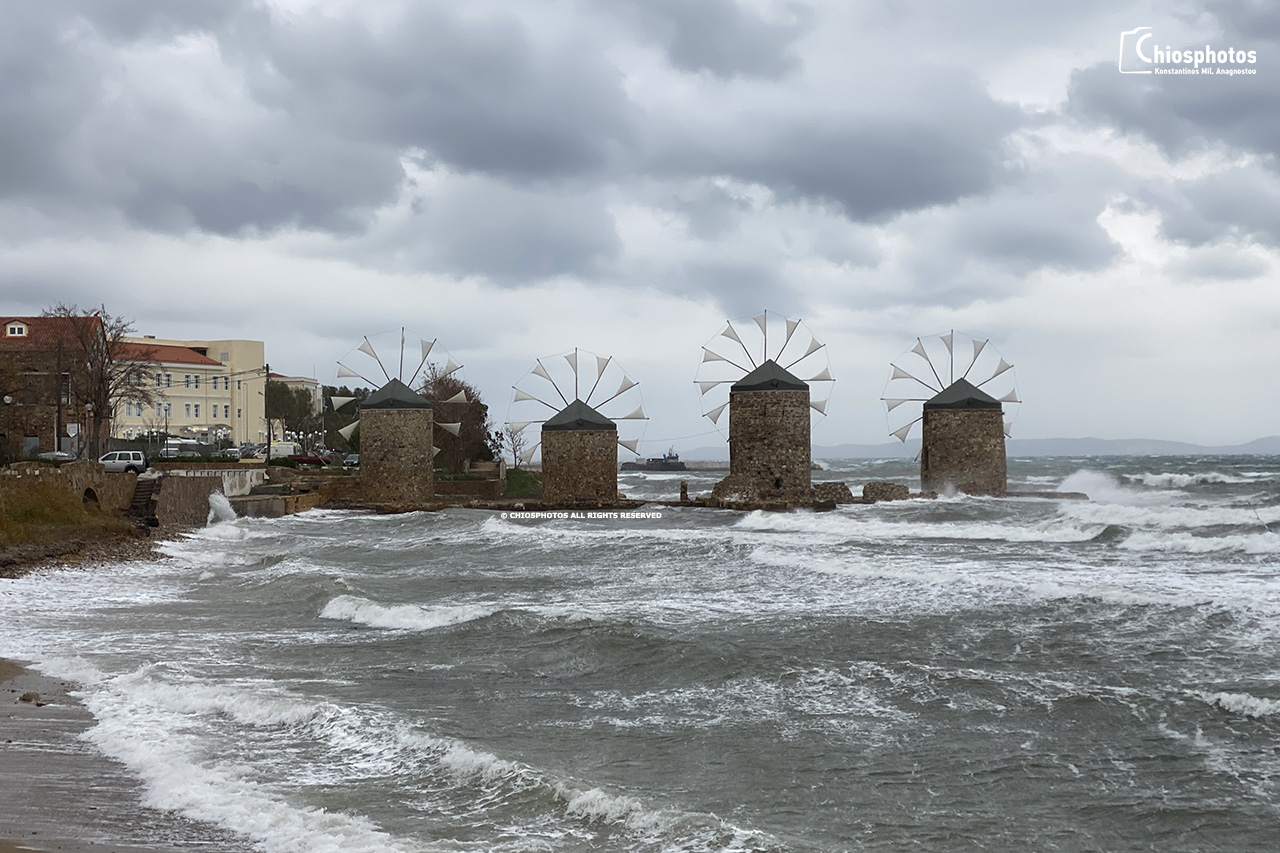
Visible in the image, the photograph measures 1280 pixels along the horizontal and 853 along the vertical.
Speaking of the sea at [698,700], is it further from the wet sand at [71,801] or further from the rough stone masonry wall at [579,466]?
the rough stone masonry wall at [579,466]

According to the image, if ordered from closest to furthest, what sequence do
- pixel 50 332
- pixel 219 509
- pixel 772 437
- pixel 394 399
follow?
pixel 219 509 → pixel 772 437 → pixel 394 399 → pixel 50 332

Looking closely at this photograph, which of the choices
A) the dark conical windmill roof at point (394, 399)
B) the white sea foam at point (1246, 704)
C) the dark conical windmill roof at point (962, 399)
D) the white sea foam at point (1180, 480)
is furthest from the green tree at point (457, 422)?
the white sea foam at point (1246, 704)

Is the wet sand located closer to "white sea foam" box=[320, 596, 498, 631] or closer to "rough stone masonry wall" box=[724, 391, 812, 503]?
"white sea foam" box=[320, 596, 498, 631]

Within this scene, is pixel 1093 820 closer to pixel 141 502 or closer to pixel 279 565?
pixel 279 565

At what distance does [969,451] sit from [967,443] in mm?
262

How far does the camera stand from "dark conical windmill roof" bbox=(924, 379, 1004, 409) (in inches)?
1459

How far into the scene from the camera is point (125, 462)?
120 feet

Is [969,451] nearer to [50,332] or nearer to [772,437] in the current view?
[772,437]

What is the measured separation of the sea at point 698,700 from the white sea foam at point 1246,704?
0.02m

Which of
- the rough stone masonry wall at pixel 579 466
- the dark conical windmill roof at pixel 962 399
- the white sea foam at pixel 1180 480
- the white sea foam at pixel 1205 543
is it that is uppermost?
the dark conical windmill roof at pixel 962 399

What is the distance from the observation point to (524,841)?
241 inches

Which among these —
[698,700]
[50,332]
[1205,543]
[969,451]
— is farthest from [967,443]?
[50,332]

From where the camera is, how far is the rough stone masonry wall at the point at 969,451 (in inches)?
1460

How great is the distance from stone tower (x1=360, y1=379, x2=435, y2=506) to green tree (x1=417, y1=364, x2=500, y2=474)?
401 inches
